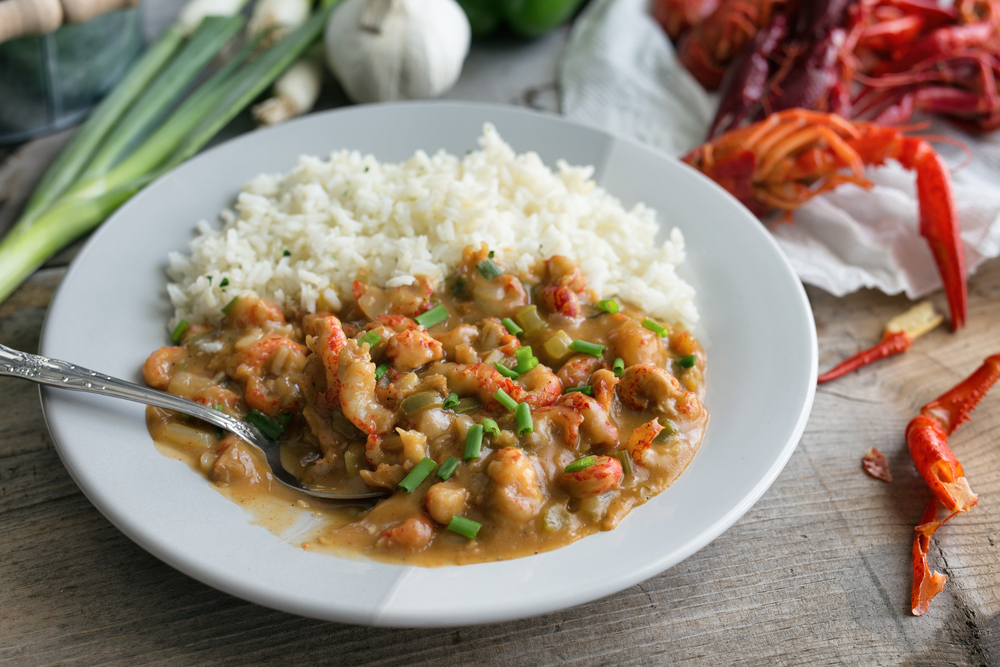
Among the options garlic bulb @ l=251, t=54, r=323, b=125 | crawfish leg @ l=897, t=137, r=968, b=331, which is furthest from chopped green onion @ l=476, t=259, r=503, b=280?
crawfish leg @ l=897, t=137, r=968, b=331

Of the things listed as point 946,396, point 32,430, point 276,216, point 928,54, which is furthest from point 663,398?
point 928,54

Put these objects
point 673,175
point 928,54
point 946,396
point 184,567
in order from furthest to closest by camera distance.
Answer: point 928,54 < point 673,175 < point 946,396 < point 184,567

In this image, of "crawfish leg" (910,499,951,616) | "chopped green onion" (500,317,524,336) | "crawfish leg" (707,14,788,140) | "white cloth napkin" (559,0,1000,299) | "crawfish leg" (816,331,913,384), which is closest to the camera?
"crawfish leg" (910,499,951,616)

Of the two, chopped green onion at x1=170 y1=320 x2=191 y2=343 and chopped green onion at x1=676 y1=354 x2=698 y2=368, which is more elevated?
chopped green onion at x1=170 y1=320 x2=191 y2=343

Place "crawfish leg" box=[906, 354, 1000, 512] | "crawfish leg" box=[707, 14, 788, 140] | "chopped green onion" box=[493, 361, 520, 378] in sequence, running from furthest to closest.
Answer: "crawfish leg" box=[707, 14, 788, 140] → "crawfish leg" box=[906, 354, 1000, 512] → "chopped green onion" box=[493, 361, 520, 378]

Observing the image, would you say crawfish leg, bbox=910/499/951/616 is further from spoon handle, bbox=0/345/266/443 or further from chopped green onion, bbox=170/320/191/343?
chopped green onion, bbox=170/320/191/343

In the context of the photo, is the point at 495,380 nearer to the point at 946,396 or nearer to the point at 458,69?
the point at 946,396

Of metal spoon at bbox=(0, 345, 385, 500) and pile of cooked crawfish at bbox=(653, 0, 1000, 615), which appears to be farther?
pile of cooked crawfish at bbox=(653, 0, 1000, 615)
